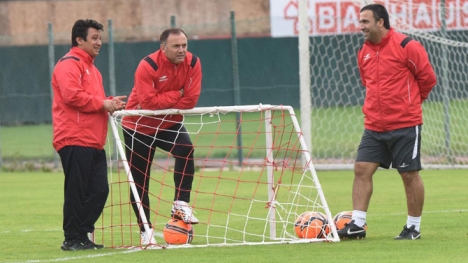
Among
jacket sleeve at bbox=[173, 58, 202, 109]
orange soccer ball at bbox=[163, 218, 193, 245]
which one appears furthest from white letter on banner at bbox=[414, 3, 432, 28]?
orange soccer ball at bbox=[163, 218, 193, 245]

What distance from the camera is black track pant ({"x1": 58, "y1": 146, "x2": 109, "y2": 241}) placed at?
31.8 feet

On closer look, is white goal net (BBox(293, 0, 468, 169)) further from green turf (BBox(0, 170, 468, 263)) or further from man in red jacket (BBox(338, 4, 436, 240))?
man in red jacket (BBox(338, 4, 436, 240))

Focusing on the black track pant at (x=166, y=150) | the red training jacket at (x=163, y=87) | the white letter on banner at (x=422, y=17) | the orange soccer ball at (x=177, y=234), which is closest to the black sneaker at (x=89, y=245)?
the orange soccer ball at (x=177, y=234)

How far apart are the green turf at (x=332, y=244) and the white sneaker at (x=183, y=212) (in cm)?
78

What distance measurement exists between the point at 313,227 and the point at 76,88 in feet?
8.41

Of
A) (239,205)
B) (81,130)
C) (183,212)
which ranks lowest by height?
(239,205)

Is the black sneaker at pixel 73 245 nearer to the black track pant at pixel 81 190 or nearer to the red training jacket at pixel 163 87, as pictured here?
the black track pant at pixel 81 190

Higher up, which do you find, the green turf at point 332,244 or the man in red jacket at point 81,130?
the man in red jacket at point 81,130

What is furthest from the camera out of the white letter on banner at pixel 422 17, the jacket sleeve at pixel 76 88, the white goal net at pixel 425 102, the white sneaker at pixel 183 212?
the white letter on banner at pixel 422 17

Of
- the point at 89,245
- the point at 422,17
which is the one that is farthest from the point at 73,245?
the point at 422,17

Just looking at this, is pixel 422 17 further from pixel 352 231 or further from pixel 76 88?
pixel 76 88

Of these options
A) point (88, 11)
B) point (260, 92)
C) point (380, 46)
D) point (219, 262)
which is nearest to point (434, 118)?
point (260, 92)

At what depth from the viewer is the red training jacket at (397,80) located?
10.0 meters

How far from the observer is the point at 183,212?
10.5 metres
